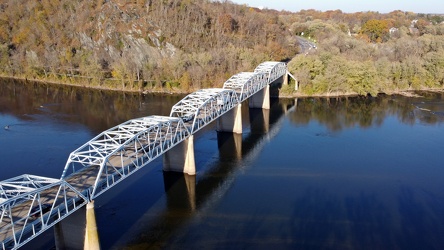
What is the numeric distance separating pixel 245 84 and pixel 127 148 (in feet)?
85.3

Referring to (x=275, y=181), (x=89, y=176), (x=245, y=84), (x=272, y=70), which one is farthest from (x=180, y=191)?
(x=272, y=70)

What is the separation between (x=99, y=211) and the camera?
30594 millimetres

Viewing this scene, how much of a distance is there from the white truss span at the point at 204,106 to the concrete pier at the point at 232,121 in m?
2.63

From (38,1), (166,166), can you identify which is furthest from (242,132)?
(38,1)

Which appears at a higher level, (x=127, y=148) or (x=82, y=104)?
(x=82, y=104)

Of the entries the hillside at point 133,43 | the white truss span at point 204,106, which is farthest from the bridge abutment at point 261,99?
the white truss span at point 204,106

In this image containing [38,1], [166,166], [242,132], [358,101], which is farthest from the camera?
[38,1]

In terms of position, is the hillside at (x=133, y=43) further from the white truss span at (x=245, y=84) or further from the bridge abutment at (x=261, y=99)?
the white truss span at (x=245, y=84)

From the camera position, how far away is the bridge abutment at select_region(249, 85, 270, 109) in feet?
207

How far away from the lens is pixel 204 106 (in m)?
42.7

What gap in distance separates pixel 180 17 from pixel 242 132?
48824mm

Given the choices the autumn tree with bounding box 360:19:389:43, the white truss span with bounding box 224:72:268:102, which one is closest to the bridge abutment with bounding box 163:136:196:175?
the white truss span with bounding box 224:72:268:102

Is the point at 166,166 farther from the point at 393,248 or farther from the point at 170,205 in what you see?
the point at 393,248

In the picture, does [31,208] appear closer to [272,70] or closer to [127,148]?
[127,148]
